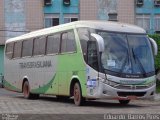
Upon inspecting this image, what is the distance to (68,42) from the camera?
21.1m

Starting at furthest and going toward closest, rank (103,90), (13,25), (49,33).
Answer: (13,25), (49,33), (103,90)

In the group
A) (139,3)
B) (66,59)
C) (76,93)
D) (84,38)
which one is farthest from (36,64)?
(139,3)

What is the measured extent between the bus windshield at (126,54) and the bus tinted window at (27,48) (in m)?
7.18

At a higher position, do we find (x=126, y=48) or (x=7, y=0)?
(x=7, y=0)

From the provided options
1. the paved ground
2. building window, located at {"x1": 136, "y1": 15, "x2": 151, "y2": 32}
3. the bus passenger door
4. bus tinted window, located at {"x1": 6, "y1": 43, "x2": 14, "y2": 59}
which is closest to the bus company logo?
the bus passenger door

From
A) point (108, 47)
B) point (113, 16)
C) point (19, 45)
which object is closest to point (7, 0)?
point (113, 16)

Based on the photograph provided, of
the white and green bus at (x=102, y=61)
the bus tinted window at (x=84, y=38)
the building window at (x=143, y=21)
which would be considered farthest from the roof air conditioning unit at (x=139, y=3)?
the bus tinted window at (x=84, y=38)

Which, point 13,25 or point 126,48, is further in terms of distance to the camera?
point 13,25

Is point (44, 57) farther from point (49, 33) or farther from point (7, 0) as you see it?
point (7, 0)

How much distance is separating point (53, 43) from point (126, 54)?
455 centimetres

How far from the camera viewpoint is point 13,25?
53500mm

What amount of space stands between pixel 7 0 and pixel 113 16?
11267mm

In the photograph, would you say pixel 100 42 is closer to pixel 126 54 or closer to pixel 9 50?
pixel 126 54

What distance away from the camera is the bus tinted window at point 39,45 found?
2409 centimetres
